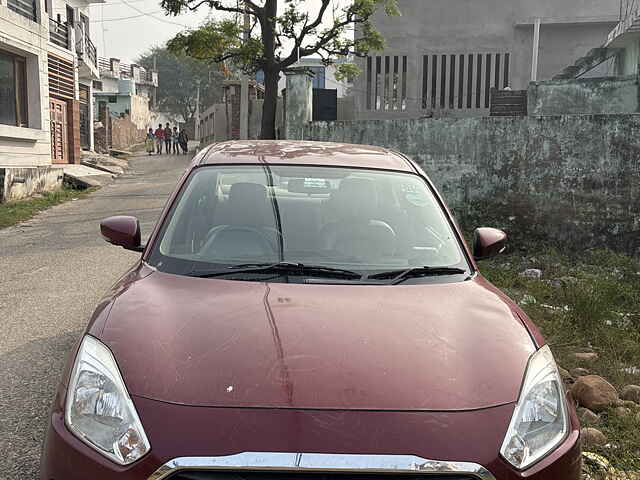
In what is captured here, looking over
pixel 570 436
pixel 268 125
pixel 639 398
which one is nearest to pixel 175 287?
pixel 570 436

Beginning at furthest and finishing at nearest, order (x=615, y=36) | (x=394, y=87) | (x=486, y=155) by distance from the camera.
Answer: (x=394, y=87)
(x=615, y=36)
(x=486, y=155)

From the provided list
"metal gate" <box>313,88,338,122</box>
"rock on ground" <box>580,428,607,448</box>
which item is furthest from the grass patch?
"rock on ground" <box>580,428,607,448</box>

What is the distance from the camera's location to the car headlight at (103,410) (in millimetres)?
1885

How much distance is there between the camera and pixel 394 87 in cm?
1972

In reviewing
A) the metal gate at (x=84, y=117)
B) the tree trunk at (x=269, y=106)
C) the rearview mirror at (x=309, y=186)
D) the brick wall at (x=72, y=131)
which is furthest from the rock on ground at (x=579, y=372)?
the metal gate at (x=84, y=117)

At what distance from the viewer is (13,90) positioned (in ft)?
59.8

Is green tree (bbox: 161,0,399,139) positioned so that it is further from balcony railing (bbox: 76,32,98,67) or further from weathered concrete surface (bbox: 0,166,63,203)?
balcony railing (bbox: 76,32,98,67)

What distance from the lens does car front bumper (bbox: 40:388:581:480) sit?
1.79 m

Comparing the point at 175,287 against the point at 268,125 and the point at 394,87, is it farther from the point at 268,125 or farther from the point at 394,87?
the point at 394,87

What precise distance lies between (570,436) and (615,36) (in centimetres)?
1321

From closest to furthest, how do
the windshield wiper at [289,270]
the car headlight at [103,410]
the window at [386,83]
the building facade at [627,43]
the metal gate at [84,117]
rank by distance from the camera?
the car headlight at [103,410] → the windshield wiper at [289,270] → the building facade at [627,43] → the window at [386,83] → the metal gate at [84,117]

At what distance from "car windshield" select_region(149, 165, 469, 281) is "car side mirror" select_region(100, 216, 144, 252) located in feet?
0.88

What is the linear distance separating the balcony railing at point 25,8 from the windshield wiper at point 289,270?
17.5 metres

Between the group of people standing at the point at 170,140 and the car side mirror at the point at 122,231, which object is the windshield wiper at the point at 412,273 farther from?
the group of people standing at the point at 170,140
